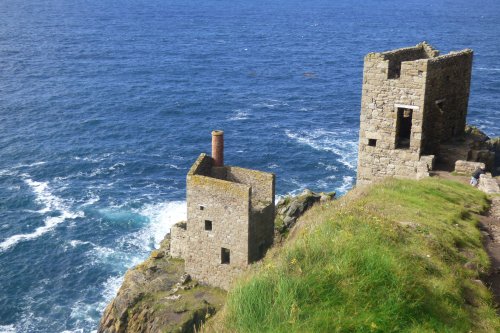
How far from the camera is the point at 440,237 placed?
21.2m

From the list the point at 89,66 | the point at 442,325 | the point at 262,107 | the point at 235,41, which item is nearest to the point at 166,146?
the point at 262,107

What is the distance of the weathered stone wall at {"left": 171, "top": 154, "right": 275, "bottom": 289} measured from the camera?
131 feet

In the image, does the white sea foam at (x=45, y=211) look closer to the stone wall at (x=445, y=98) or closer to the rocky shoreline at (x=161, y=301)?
the rocky shoreline at (x=161, y=301)

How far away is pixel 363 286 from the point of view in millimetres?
15180

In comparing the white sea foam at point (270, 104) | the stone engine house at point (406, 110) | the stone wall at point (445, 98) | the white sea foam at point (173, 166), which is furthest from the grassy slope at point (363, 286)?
the white sea foam at point (270, 104)

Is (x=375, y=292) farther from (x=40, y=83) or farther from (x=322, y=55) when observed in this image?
(x=322, y=55)

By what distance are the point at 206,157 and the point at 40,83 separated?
3650 inches

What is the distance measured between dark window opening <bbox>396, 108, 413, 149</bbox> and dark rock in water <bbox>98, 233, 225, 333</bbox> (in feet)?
52.4

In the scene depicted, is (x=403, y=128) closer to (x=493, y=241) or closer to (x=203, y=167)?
(x=493, y=241)

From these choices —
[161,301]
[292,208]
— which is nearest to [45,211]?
[292,208]

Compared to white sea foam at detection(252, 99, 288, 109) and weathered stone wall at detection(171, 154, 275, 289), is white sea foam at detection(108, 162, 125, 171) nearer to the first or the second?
white sea foam at detection(252, 99, 288, 109)

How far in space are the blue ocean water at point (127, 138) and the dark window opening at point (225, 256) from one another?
16818 mm

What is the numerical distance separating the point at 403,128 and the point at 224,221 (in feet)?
43.0

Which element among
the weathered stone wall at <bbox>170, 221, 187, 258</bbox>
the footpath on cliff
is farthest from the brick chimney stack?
the footpath on cliff
